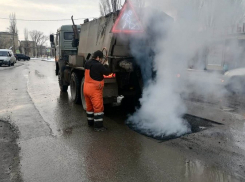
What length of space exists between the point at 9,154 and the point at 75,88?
3.74 m

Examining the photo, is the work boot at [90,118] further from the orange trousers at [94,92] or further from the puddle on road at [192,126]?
the puddle on road at [192,126]

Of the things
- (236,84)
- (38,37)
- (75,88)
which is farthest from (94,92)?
(38,37)

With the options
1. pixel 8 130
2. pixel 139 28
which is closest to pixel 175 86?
pixel 139 28

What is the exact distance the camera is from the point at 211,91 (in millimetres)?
9805

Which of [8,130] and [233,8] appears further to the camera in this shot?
[8,130]

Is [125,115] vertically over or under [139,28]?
under

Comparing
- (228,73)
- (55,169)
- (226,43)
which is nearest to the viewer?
(55,169)

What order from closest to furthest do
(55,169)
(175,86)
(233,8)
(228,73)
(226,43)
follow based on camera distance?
1. (55,169)
2. (233,8)
3. (175,86)
4. (226,43)
5. (228,73)

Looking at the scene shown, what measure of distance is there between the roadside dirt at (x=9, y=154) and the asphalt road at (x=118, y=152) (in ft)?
0.15

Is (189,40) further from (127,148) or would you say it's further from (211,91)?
(211,91)

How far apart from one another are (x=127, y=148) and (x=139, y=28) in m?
2.57

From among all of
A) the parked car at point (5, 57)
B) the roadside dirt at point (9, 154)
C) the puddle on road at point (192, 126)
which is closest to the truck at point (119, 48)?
the puddle on road at point (192, 126)

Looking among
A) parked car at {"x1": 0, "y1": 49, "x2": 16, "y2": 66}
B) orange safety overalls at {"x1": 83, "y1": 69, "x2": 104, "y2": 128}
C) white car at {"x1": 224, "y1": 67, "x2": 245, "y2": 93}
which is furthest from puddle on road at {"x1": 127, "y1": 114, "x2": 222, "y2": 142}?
parked car at {"x1": 0, "y1": 49, "x2": 16, "y2": 66}

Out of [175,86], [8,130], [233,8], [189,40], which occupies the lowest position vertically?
[8,130]
